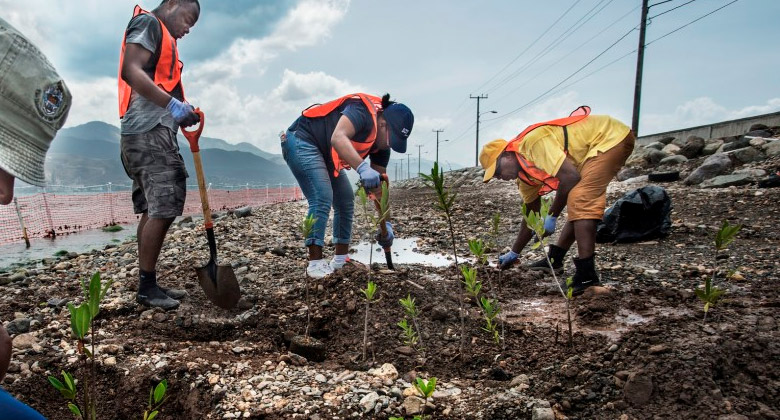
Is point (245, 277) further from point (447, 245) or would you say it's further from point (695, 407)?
point (695, 407)

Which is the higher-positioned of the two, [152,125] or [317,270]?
[152,125]

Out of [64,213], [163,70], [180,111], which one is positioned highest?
[163,70]

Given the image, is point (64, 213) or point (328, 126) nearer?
point (328, 126)

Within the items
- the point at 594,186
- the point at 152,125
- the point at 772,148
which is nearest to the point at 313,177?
the point at 152,125

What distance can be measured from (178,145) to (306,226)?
1104mm

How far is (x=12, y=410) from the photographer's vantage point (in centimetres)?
99

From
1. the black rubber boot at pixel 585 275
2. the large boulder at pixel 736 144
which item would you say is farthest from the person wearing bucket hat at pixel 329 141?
the large boulder at pixel 736 144

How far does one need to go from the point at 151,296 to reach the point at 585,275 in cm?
308

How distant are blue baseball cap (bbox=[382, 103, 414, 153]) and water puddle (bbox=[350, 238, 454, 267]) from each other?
1.38m

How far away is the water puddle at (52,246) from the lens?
21.6ft

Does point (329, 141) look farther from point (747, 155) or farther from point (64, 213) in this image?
point (64, 213)

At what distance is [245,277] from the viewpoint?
3834 millimetres

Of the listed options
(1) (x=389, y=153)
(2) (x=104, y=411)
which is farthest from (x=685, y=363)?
(1) (x=389, y=153)

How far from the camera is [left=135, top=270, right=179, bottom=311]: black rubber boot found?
117 inches
